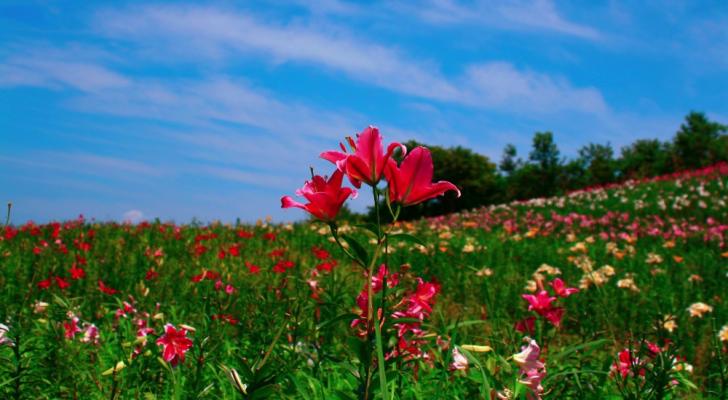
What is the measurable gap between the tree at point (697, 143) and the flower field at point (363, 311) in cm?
2669

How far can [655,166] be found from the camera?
129 feet

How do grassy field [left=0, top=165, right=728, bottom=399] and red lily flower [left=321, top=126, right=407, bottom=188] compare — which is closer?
red lily flower [left=321, top=126, right=407, bottom=188]

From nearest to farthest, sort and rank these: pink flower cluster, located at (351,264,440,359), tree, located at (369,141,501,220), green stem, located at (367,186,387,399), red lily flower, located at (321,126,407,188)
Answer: green stem, located at (367,186,387,399), red lily flower, located at (321,126,407,188), pink flower cluster, located at (351,264,440,359), tree, located at (369,141,501,220)

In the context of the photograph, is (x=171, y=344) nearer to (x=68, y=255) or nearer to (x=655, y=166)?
(x=68, y=255)

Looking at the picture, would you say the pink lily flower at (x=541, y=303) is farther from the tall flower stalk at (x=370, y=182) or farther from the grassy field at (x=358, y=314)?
the tall flower stalk at (x=370, y=182)

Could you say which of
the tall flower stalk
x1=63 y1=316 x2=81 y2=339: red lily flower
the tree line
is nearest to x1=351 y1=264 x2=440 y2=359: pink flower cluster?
the tall flower stalk

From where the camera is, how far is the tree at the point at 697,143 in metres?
38.1

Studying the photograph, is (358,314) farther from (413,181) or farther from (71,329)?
(71,329)

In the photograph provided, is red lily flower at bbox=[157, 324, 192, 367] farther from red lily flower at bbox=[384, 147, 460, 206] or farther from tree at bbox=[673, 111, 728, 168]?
tree at bbox=[673, 111, 728, 168]

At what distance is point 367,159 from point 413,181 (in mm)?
140

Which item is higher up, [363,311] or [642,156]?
[642,156]

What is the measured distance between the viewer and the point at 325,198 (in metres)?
1.47

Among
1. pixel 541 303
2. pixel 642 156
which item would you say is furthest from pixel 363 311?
pixel 642 156

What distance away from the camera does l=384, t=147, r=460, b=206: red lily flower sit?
1.47m
